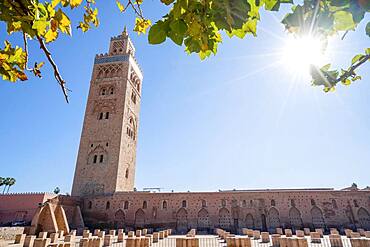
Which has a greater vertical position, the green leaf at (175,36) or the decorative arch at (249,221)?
the green leaf at (175,36)

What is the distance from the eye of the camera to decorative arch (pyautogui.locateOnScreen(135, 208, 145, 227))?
21172 millimetres

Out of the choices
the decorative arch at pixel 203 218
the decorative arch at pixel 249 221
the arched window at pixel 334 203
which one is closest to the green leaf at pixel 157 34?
the decorative arch at pixel 203 218

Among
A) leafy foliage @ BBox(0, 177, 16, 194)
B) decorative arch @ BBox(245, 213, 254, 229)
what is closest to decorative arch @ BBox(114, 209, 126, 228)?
decorative arch @ BBox(245, 213, 254, 229)

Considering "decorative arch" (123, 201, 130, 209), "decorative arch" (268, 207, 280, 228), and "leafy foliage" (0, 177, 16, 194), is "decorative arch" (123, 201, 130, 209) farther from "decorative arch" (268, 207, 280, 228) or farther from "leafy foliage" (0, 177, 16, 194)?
"leafy foliage" (0, 177, 16, 194)

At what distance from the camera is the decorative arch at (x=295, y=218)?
19.5 meters

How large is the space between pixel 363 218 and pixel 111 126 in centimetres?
2543

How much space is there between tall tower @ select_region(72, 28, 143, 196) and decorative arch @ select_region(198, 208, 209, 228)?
347 inches

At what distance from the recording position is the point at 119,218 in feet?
70.5

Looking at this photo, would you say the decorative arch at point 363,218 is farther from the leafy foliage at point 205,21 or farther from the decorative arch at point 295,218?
the leafy foliage at point 205,21

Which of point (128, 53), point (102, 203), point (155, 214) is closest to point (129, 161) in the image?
point (102, 203)

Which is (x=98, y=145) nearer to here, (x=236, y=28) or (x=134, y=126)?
(x=134, y=126)

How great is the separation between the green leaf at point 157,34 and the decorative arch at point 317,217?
75.7 feet

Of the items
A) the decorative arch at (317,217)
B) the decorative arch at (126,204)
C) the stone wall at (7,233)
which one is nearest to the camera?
the stone wall at (7,233)

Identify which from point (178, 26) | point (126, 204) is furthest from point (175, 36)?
point (126, 204)
